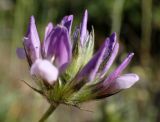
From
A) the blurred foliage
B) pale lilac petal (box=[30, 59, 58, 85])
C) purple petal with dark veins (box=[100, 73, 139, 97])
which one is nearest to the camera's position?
pale lilac petal (box=[30, 59, 58, 85])

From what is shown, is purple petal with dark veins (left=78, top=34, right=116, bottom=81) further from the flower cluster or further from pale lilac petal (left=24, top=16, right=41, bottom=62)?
pale lilac petal (left=24, top=16, right=41, bottom=62)

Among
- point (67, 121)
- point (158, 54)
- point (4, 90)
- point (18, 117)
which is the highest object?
point (4, 90)

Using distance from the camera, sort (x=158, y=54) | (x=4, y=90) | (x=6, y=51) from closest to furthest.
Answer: (x=4, y=90) < (x=6, y=51) < (x=158, y=54)

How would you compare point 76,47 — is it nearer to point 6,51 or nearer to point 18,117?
point 18,117

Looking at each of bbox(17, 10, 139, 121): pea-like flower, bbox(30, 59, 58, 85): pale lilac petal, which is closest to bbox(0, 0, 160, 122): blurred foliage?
bbox(17, 10, 139, 121): pea-like flower

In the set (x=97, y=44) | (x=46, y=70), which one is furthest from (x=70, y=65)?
(x=97, y=44)

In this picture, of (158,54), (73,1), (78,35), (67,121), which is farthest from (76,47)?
(158,54)

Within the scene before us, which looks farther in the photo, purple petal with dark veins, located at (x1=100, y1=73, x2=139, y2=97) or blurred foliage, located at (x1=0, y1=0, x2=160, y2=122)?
blurred foliage, located at (x1=0, y1=0, x2=160, y2=122)
